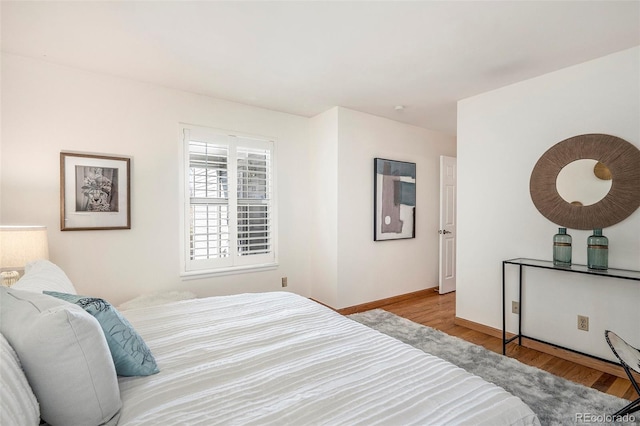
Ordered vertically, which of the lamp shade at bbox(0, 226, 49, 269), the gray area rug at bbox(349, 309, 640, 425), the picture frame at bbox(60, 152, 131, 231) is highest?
the picture frame at bbox(60, 152, 131, 231)

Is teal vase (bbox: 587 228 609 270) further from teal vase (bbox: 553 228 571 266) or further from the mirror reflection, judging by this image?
the mirror reflection

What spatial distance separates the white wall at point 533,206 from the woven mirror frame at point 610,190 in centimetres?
7

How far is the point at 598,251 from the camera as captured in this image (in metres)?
2.37

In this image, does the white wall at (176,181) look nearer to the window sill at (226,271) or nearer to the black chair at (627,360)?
the window sill at (226,271)

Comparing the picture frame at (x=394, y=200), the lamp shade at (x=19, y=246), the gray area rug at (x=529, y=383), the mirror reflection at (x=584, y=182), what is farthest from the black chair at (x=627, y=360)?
the lamp shade at (x=19, y=246)

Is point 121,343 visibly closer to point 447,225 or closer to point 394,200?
point 394,200

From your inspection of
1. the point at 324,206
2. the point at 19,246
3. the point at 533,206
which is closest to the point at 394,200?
the point at 324,206

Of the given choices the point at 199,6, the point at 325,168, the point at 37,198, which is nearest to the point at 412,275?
the point at 325,168

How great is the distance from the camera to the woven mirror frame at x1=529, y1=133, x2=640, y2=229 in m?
2.35

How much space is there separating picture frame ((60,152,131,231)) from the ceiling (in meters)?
0.85

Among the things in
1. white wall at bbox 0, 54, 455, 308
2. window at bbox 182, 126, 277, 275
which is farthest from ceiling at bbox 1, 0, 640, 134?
window at bbox 182, 126, 277, 275

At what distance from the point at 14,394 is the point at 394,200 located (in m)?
4.00

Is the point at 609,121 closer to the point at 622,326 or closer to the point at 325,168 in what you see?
the point at 622,326

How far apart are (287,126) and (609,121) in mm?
3220
